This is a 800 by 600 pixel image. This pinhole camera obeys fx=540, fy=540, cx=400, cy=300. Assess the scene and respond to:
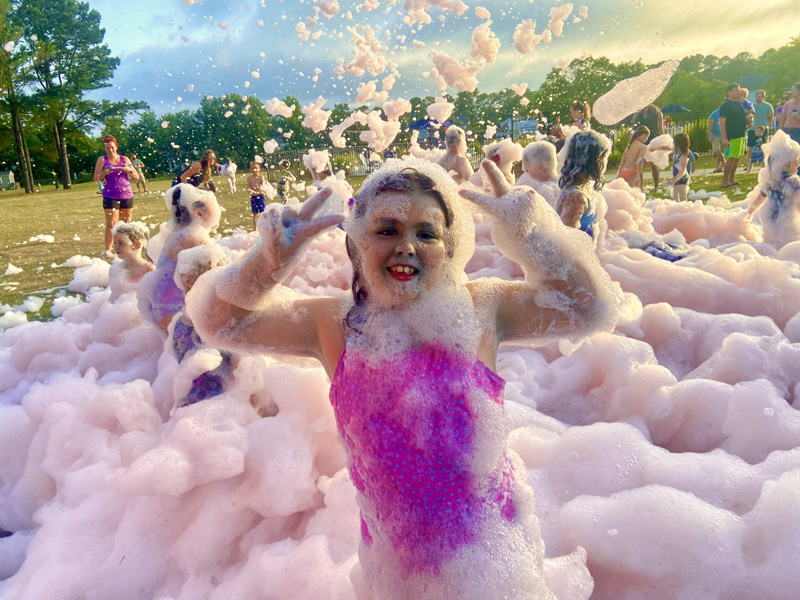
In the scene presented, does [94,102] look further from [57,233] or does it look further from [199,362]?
[199,362]

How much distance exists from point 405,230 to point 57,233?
391 inches

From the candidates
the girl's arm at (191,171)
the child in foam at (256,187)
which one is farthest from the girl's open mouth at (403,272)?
the child in foam at (256,187)

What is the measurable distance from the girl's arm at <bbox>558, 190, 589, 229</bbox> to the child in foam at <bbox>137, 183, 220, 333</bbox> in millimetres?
2135

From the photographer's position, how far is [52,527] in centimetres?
205

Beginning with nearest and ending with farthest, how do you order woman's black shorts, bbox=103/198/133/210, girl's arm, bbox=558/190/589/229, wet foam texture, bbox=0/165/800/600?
wet foam texture, bbox=0/165/800/600 → girl's arm, bbox=558/190/589/229 → woman's black shorts, bbox=103/198/133/210

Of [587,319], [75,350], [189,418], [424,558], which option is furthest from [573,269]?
[75,350]

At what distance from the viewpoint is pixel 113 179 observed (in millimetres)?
7277

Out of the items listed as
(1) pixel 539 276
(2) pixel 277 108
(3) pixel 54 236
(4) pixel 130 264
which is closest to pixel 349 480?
(1) pixel 539 276

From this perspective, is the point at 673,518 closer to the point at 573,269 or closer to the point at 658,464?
the point at 658,464

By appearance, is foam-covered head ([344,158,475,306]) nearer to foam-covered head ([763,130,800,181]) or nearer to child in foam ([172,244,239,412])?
child in foam ([172,244,239,412])

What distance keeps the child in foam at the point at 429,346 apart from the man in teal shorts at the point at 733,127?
31.4ft

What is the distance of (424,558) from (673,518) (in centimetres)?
101

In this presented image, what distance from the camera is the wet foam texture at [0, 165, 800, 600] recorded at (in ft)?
5.56

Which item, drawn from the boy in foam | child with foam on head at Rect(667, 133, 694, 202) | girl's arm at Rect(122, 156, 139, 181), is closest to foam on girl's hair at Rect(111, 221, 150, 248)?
the boy in foam
